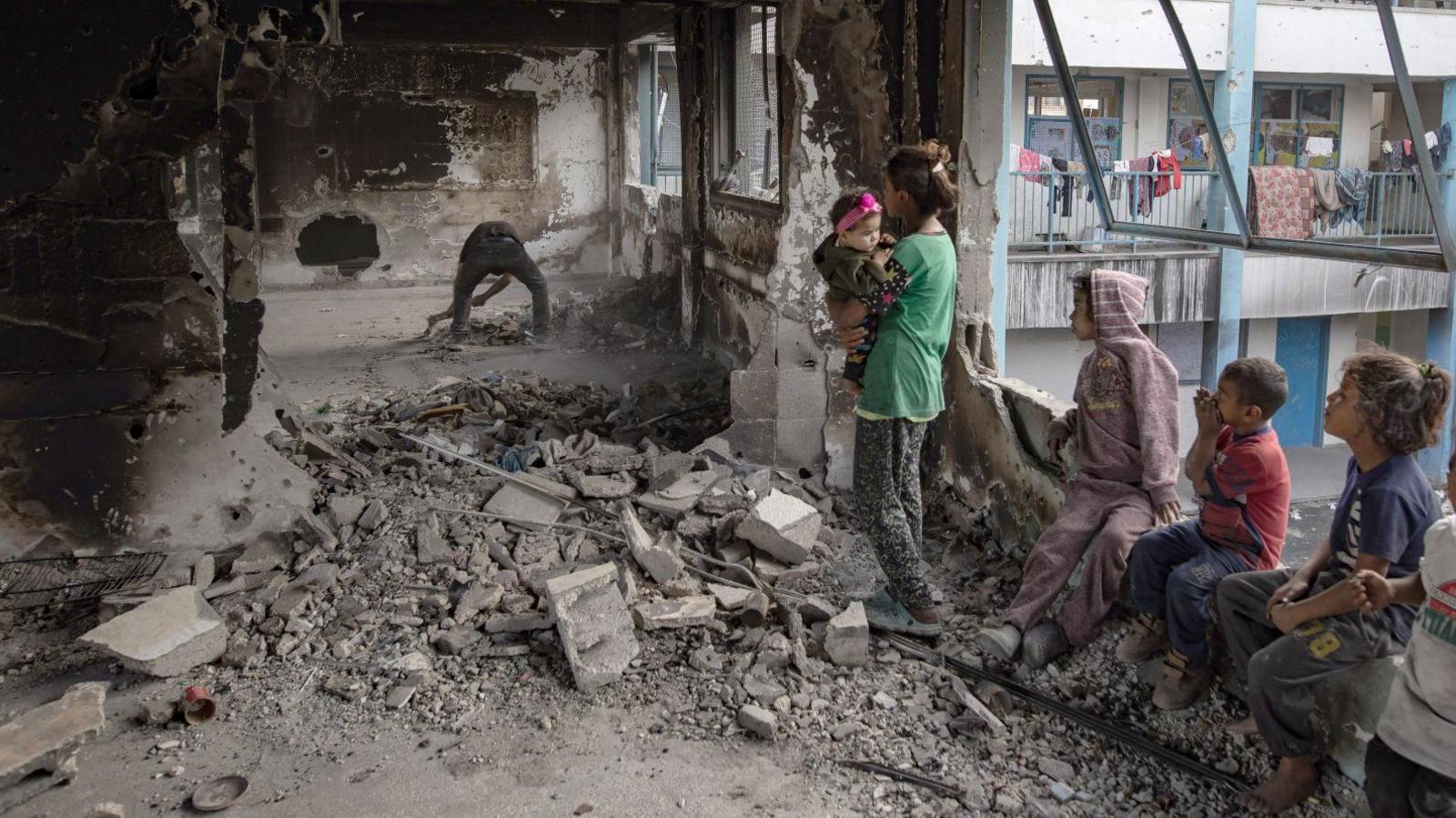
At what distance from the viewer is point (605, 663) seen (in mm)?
3826

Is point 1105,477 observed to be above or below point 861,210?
below

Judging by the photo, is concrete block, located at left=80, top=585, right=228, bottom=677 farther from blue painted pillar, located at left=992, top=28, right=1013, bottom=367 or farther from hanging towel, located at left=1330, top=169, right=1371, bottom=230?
hanging towel, located at left=1330, top=169, right=1371, bottom=230

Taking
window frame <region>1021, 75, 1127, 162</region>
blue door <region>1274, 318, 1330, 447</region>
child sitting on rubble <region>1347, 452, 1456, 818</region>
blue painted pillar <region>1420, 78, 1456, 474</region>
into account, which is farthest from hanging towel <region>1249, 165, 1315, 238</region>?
child sitting on rubble <region>1347, 452, 1456, 818</region>

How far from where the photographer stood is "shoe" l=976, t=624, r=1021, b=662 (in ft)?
12.4

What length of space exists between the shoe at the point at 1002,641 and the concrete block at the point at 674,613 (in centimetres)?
99

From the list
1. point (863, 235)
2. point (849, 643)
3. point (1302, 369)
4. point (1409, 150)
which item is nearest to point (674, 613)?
point (849, 643)

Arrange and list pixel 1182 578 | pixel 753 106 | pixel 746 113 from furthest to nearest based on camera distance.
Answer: pixel 746 113 < pixel 753 106 < pixel 1182 578

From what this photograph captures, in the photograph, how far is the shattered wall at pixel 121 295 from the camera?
13.9 feet

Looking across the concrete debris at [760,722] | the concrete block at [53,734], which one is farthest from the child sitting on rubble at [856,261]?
the concrete block at [53,734]

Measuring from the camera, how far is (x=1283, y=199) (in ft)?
48.1

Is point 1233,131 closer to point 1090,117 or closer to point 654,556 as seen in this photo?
point 1090,117

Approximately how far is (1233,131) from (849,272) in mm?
13390

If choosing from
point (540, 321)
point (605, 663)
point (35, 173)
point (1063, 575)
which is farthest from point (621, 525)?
point (540, 321)

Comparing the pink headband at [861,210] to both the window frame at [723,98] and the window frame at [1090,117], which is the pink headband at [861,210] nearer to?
the window frame at [723,98]
